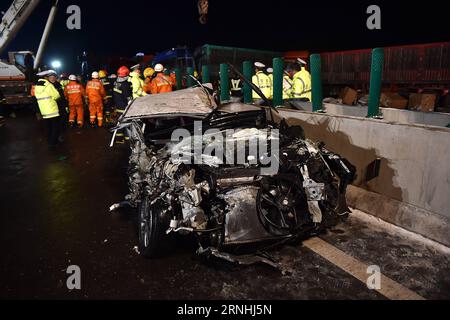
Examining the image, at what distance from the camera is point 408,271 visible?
288cm

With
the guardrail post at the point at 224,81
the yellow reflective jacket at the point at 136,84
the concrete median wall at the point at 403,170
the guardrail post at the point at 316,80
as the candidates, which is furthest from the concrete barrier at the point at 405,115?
the yellow reflective jacket at the point at 136,84

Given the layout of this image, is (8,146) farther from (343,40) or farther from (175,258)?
(343,40)

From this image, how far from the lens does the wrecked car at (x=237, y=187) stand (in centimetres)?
300

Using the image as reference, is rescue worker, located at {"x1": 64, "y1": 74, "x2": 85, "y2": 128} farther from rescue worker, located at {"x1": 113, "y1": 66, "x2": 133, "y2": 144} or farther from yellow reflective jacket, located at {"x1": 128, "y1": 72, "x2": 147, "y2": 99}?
yellow reflective jacket, located at {"x1": 128, "y1": 72, "x2": 147, "y2": 99}

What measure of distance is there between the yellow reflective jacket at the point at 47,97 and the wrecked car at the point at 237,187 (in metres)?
5.60

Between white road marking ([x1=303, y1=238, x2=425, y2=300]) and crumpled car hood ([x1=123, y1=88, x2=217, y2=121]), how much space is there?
2116 mm

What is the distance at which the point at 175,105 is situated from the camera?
456 cm

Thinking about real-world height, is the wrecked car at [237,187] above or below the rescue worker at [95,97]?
below

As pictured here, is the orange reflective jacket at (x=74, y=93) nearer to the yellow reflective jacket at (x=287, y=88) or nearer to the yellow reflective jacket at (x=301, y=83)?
the yellow reflective jacket at (x=287, y=88)

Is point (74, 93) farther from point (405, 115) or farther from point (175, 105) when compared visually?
point (405, 115)

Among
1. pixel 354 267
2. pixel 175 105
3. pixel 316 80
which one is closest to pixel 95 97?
pixel 175 105

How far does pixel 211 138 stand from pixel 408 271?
2.22 m
